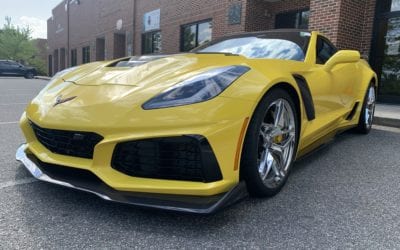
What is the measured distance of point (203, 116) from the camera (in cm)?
188

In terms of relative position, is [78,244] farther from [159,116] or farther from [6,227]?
[159,116]

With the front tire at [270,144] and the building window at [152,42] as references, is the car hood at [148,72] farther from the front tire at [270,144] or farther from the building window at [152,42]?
the building window at [152,42]

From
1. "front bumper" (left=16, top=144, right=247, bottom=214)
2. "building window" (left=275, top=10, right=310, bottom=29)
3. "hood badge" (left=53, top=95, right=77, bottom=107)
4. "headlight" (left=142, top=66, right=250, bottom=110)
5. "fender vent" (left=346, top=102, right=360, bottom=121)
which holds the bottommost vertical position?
"front bumper" (left=16, top=144, right=247, bottom=214)

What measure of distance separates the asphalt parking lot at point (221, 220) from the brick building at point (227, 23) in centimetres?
582

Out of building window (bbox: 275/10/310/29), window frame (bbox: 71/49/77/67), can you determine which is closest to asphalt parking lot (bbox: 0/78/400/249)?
building window (bbox: 275/10/310/29)

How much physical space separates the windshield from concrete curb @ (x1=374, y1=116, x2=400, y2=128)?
3.13 metres

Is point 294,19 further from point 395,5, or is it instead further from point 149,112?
point 149,112

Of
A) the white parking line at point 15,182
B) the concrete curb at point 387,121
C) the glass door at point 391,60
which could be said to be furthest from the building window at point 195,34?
the white parking line at point 15,182

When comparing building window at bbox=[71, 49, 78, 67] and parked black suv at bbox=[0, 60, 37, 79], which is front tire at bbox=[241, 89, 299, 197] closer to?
building window at bbox=[71, 49, 78, 67]

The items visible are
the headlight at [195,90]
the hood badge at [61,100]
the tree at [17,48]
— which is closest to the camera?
the headlight at [195,90]

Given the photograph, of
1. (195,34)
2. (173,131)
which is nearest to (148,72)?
(173,131)

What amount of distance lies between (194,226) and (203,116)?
64cm

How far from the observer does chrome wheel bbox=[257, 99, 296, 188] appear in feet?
7.79

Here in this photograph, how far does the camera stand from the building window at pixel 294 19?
9817mm
